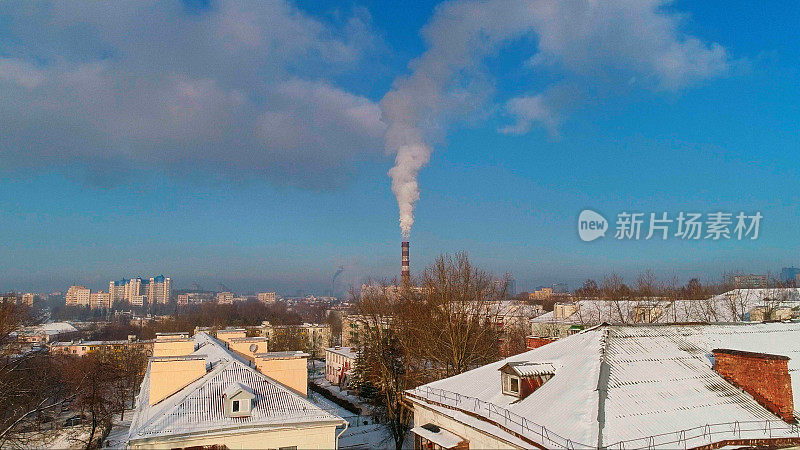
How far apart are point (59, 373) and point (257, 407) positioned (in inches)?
1799

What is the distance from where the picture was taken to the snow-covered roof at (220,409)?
14.5 metres

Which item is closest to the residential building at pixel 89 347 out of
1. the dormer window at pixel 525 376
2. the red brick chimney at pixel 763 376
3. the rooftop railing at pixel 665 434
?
the dormer window at pixel 525 376

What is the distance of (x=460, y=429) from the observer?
13.4m

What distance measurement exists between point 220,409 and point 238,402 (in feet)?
2.61

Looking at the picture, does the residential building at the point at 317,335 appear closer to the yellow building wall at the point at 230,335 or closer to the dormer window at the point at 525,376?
the yellow building wall at the point at 230,335

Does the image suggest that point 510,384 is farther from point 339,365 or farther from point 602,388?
point 339,365

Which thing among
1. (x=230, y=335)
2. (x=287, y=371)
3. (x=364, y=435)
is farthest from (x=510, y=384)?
(x=230, y=335)

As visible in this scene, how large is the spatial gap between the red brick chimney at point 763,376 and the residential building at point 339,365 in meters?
43.2

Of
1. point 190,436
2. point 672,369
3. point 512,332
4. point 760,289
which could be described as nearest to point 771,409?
point 672,369

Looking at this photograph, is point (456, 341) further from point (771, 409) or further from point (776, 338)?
point (771, 409)

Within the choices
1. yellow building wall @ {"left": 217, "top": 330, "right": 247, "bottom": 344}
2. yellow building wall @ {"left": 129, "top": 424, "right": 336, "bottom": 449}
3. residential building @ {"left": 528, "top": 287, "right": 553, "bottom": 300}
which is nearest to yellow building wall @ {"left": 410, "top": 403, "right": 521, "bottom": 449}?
yellow building wall @ {"left": 129, "top": 424, "right": 336, "bottom": 449}

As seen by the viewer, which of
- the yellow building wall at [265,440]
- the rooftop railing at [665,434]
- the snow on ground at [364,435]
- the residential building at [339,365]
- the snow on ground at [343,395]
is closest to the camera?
the rooftop railing at [665,434]

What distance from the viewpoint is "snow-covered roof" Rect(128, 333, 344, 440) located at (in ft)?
47.5

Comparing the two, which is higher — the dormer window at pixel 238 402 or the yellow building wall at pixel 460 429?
the dormer window at pixel 238 402
